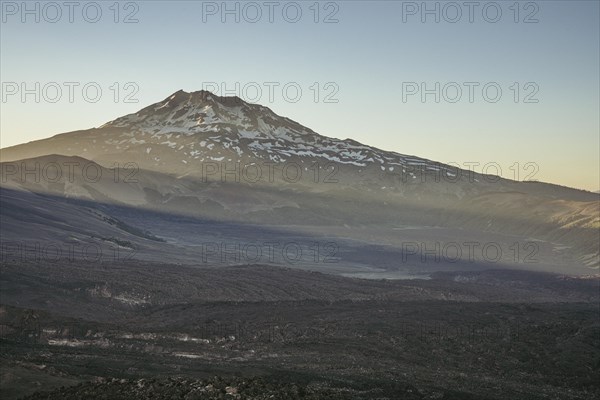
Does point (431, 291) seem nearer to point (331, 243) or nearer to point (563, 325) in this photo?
point (563, 325)

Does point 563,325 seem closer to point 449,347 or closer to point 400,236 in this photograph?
point 449,347

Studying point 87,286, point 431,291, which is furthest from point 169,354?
point 431,291

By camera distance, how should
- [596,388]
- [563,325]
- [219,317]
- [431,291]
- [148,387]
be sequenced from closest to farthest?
[148,387] → [596,388] → [563,325] → [219,317] → [431,291]

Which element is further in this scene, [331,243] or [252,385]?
[331,243]

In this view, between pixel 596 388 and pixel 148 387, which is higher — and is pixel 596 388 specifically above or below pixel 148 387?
below

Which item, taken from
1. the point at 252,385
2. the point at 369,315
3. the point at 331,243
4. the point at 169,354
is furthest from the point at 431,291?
the point at 331,243

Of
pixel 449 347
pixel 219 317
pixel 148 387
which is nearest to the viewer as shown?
pixel 148 387

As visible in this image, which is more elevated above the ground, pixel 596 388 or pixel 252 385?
pixel 252 385

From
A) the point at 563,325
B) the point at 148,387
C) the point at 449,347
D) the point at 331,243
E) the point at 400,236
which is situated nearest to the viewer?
the point at 148,387

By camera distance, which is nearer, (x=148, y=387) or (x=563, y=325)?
(x=148, y=387)
